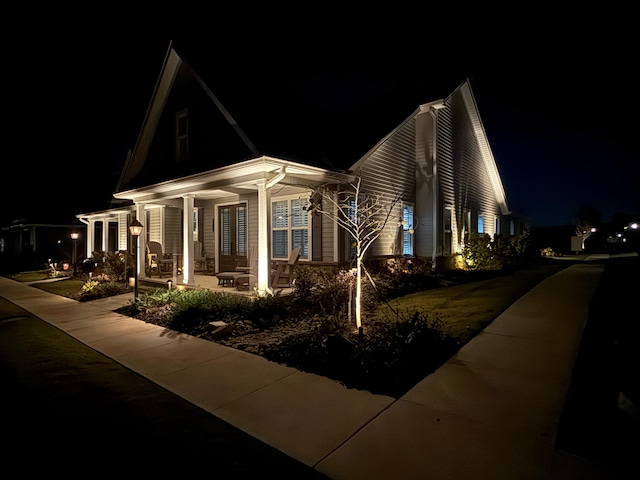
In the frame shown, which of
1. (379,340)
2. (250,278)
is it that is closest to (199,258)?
(250,278)

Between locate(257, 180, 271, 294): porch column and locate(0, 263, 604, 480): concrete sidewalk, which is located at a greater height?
locate(257, 180, 271, 294): porch column

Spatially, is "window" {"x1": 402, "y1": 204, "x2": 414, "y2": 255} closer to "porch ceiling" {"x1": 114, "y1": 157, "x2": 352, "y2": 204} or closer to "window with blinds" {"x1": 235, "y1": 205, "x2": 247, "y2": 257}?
"porch ceiling" {"x1": 114, "y1": 157, "x2": 352, "y2": 204}

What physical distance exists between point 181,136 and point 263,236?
5.43 m

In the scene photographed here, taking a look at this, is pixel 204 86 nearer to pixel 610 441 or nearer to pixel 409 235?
pixel 409 235

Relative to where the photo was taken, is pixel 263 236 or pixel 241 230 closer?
pixel 263 236

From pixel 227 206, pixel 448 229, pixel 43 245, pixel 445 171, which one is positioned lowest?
pixel 43 245

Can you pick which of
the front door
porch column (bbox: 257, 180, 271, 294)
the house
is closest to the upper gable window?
the house

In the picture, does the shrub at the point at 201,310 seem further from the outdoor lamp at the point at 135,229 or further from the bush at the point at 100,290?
the bush at the point at 100,290

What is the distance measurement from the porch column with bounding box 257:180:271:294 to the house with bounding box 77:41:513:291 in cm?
2

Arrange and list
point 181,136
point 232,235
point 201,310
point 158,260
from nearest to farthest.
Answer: point 201,310 < point 181,136 < point 158,260 < point 232,235

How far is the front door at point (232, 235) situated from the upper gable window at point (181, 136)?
8.63 feet

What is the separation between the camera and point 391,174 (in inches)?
477

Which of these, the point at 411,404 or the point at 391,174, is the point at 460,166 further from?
the point at 411,404

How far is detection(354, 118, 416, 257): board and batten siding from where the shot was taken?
11.0 meters
